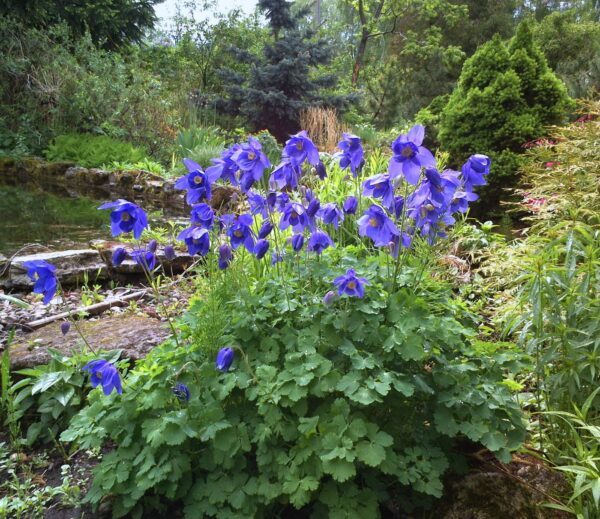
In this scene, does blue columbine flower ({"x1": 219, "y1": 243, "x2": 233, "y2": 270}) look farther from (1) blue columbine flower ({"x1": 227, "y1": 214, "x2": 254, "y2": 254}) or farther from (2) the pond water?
(2) the pond water

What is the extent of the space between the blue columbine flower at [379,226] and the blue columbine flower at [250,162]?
1.17 feet

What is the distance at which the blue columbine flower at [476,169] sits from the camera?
1430 mm

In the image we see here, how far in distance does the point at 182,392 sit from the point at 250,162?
71cm

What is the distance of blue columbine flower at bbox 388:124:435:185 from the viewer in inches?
49.9

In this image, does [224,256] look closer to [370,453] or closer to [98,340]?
[370,453]

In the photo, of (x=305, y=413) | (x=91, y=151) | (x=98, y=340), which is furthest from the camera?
(x=91, y=151)

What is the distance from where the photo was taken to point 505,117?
195 inches

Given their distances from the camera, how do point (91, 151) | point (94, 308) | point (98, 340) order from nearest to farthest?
point (98, 340) → point (94, 308) → point (91, 151)

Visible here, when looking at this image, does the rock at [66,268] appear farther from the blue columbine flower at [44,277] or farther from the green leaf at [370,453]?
the green leaf at [370,453]

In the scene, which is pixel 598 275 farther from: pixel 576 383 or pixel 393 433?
pixel 393 433

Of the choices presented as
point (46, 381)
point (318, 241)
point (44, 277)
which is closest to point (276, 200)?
point (318, 241)

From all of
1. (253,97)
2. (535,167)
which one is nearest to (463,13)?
(253,97)

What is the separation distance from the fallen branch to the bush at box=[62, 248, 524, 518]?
1228mm

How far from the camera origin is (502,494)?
52.9 inches
